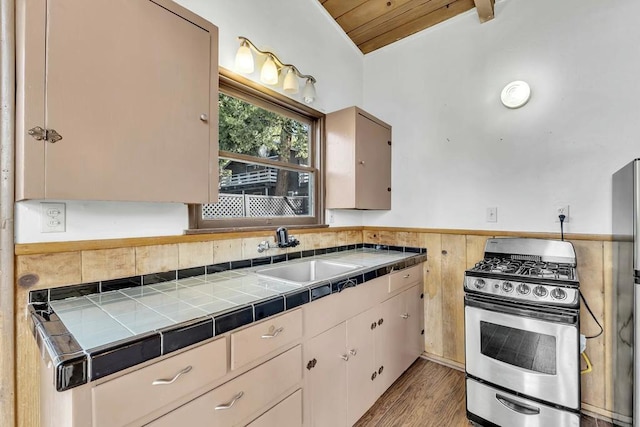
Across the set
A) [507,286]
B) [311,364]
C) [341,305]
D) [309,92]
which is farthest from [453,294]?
[309,92]

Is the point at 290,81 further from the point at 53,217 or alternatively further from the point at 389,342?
the point at 389,342

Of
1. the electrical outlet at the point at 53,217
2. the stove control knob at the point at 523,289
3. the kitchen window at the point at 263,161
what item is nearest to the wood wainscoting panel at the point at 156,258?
the kitchen window at the point at 263,161

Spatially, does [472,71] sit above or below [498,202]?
above

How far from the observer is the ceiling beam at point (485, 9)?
2135 mm

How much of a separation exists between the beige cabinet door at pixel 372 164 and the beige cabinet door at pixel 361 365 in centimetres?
95

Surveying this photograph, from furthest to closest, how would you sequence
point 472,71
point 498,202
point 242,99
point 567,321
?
1. point 472,71
2. point 498,202
3. point 242,99
4. point 567,321

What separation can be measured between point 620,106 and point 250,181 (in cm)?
235

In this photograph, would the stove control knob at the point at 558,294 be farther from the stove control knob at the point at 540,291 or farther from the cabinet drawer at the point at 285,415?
the cabinet drawer at the point at 285,415

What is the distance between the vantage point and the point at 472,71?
2395 millimetres

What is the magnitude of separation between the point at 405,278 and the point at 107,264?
1.82 metres

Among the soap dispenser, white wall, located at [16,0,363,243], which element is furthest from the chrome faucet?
white wall, located at [16,0,363,243]

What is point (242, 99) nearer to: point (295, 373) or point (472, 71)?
point (295, 373)

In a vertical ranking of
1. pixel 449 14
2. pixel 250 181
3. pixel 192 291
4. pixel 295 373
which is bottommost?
pixel 295 373

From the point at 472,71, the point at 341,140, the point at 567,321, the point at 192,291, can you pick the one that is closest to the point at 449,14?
the point at 472,71
